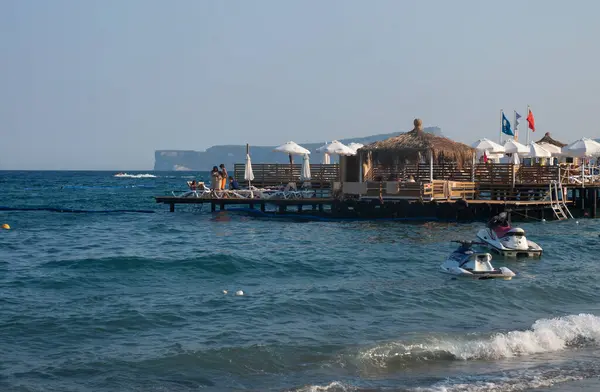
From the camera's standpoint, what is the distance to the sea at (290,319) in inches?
468

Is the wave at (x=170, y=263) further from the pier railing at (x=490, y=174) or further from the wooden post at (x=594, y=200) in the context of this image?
the wooden post at (x=594, y=200)

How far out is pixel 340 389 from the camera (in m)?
11.1

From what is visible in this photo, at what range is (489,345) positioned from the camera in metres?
13.4

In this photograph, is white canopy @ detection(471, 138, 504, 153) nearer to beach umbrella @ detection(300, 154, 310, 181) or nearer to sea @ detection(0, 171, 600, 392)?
beach umbrella @ detection(300, 154, 310, 181)

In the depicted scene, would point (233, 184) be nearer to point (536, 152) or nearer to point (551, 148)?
point (536, 152)

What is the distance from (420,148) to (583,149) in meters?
9.11

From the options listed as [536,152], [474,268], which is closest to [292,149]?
[536,152]

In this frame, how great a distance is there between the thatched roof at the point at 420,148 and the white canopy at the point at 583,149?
232 inches

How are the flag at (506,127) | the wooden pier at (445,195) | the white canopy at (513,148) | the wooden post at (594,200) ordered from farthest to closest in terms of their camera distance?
the flag at (506,127) → the white canopy at (513,148) → the wooden post at (594,200) → the wooden pier at (445,195)

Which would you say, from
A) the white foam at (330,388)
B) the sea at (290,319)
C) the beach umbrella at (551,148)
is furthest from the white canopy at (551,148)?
the white foam at (330,388)

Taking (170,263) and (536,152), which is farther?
(536,152)

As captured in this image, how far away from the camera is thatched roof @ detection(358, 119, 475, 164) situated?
36.0 metres

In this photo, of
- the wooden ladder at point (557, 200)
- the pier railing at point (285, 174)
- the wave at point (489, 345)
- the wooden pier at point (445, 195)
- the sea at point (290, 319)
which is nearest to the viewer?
the sea at point (290, 319)

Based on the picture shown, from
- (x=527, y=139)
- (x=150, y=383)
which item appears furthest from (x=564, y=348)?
(x=527, y=139)
